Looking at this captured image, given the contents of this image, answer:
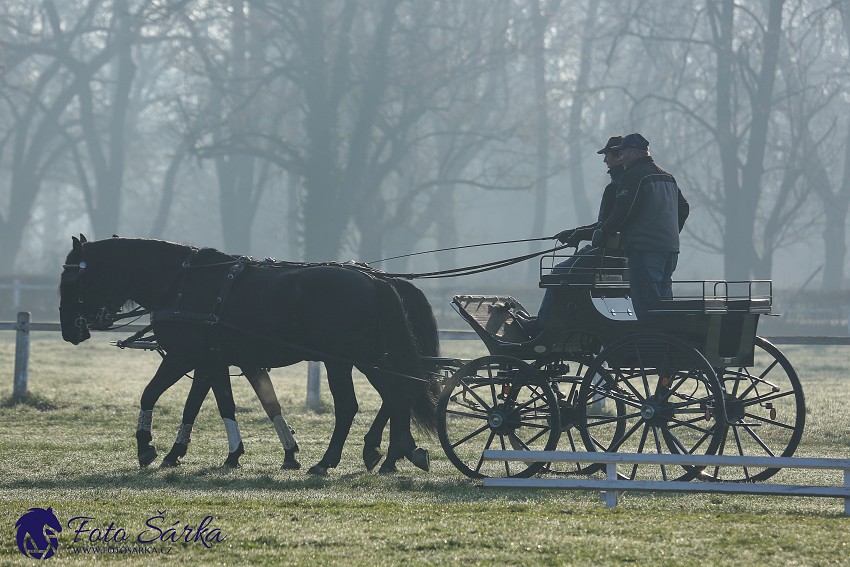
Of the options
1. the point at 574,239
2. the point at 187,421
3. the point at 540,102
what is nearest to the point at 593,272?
the point at 574,239

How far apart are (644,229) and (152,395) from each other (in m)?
4.46

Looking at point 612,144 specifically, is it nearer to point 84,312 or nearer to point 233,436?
point 233,436

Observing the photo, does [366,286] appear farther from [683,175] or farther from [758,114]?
[683,175]

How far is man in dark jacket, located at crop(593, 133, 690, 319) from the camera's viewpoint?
32.3 ft

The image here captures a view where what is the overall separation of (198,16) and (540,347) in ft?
114

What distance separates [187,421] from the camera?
11414mm

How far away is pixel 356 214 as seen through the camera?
39.2m

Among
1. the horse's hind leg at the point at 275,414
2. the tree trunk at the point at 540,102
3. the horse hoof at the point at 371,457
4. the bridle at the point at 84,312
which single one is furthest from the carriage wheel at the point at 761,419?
the tree trunk at the point at 540,102

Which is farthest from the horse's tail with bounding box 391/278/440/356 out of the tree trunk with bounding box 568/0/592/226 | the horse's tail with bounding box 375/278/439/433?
the tree trunk with bounding box 568/0/592/226

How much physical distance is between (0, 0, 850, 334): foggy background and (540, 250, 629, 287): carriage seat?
25246 millimetres

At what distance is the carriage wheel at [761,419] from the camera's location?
1001 cm

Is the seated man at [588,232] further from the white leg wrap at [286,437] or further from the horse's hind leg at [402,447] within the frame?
the white leg wrap at [286,437]

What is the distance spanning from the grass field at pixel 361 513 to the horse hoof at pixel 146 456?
118 mm

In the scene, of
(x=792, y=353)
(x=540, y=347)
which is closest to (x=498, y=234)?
(x=792, y=353)
